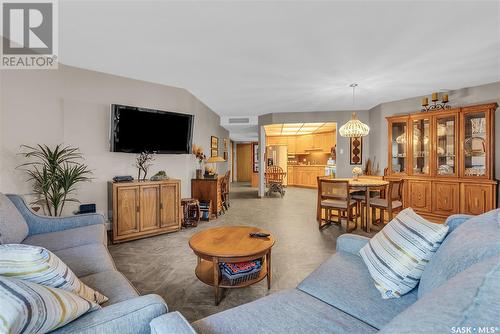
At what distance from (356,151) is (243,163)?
7.13 meters

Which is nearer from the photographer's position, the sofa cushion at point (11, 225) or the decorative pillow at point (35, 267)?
the decorative pillow at point (35, 267)

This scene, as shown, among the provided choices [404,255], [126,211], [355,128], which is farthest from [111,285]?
[355,128]

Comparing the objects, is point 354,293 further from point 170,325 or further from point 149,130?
point 149,130

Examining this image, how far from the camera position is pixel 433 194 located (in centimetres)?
425

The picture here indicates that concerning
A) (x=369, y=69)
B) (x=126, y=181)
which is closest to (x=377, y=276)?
(x=369, y=69)

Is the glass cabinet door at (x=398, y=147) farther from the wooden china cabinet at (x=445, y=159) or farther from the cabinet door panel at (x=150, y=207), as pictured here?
the cabinet door panel at (x=150, y=207)

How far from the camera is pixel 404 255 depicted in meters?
1.25

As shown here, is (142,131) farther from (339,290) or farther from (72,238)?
(339,290)

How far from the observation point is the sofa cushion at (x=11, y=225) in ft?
5.42

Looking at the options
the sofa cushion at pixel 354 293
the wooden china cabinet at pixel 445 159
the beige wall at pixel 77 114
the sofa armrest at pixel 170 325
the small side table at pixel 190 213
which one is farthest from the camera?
the small side table at pixel 190 213

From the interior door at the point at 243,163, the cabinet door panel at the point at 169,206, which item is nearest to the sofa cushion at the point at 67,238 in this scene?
the cabinet door panel at the point at 169,206

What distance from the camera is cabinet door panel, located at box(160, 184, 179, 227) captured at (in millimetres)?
3551

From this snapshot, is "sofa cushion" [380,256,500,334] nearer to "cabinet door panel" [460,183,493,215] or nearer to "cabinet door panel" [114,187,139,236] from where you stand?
"cabinet door panel" [114,187,139,236]

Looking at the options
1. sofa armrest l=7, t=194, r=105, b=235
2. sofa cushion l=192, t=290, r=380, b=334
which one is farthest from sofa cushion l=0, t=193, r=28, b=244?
sofa cushion l=192, t=290, r=380, b=334
